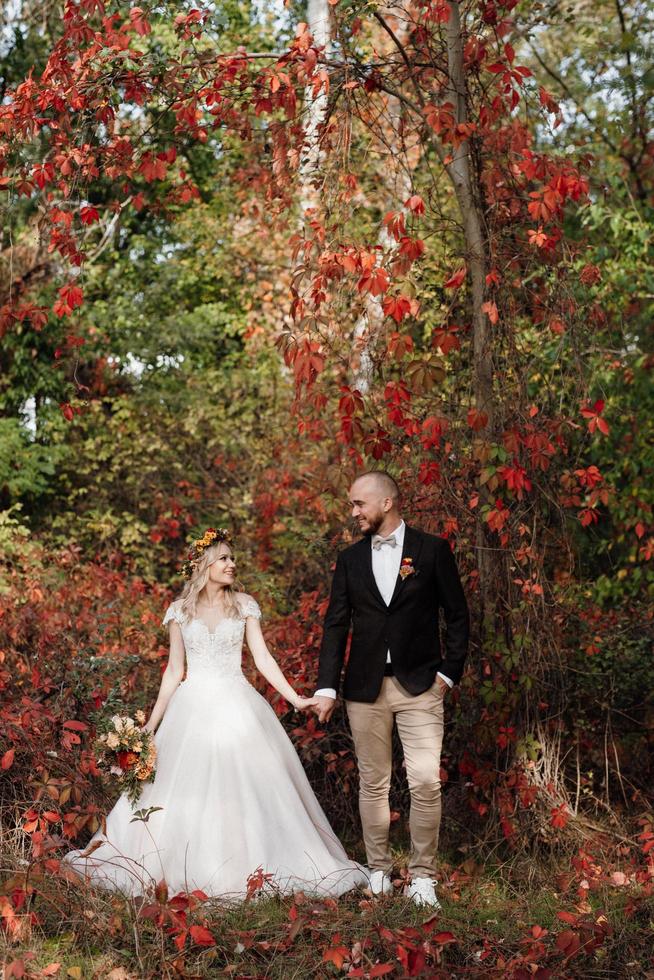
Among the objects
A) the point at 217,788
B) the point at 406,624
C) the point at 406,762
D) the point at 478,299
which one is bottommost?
the point at 217,788

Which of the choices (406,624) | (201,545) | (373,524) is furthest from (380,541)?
(201,545)

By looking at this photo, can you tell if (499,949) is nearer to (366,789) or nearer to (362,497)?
(366,789)

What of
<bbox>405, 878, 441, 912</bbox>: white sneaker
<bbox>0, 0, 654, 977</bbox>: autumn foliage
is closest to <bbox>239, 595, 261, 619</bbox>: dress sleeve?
<bbox>0, 0, 654, 977</bbox>: autumn foliage

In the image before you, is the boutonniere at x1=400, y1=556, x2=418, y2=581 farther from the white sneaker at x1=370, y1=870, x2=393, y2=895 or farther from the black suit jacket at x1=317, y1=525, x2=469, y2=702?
the white sneaker at x1=370, y1=870, x2=393, y2=895

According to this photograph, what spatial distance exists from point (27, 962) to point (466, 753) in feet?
9.84

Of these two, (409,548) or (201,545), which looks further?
(201,545)

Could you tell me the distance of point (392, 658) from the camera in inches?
211

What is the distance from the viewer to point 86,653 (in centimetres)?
669

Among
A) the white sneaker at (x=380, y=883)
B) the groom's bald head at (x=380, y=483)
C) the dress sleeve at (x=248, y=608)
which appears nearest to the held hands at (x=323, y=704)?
the dress sleeve at (x=248, y=608)

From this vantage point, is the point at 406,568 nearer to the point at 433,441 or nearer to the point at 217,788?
the point at 433,441

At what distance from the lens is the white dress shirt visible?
18.0 feet

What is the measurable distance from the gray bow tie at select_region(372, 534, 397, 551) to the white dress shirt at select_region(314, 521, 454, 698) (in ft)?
0.04

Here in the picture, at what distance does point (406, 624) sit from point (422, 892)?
1.27 m

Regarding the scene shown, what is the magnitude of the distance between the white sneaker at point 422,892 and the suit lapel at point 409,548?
133cm
